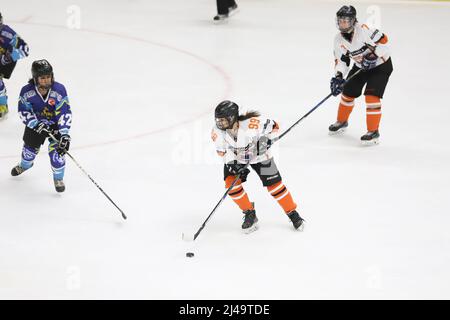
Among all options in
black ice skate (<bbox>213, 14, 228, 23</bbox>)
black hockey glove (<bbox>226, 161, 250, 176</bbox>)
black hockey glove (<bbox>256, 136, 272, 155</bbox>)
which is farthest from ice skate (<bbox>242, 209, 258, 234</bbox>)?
black ice skate (<bbox>213, 14, 228, 23</bbox>)

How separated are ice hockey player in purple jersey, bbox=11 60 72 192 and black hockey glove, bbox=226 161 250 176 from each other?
3.49 feet

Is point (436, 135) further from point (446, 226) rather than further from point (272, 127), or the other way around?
point (272, 127)

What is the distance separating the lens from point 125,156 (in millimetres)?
5746

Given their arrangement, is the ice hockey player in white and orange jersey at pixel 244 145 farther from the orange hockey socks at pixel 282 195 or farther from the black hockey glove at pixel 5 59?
the black hockey glove at pixel 5 59

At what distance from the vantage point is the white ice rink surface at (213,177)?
417cm

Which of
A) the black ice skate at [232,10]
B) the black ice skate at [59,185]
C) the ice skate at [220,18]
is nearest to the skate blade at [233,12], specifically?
the black ice skate at [232,10]

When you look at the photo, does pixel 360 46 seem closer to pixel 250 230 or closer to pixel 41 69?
pixel 250 230

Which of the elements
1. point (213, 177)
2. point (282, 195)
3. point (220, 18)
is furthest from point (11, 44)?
point (220, 18)

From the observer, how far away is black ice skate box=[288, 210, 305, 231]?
4621 millimetres

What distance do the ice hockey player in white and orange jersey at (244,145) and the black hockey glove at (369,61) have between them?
1653mm

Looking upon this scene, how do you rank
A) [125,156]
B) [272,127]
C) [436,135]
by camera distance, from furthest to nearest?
[436,135] → [125,156] → [272,127]

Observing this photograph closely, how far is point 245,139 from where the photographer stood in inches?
173
